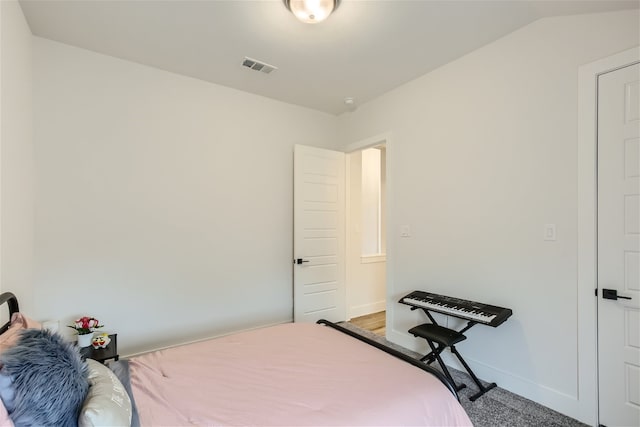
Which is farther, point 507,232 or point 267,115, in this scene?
point 267,115

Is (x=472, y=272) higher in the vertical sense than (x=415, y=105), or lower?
lower

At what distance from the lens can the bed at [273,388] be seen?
4.00 ft

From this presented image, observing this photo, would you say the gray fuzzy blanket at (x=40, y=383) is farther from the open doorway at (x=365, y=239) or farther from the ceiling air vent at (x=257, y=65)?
the open doorway at (x=365, y=239)

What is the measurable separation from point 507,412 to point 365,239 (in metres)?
2.87

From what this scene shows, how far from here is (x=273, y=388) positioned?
145cm

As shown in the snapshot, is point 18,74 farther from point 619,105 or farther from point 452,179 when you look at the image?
point 619,105

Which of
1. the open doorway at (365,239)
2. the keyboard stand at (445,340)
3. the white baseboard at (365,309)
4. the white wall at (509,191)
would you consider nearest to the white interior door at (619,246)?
the white wall at (509,191)

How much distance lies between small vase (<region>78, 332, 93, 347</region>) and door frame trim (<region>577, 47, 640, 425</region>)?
3592 millimetres

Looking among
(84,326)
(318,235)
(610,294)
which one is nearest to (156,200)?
(84,326)

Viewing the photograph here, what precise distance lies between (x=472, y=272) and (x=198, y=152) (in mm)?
2980

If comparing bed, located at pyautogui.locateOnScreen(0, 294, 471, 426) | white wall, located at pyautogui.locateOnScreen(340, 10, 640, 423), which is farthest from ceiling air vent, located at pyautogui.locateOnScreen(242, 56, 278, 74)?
bed, located at pyautogui.locateOnScreen(0, 294, 471, 426)

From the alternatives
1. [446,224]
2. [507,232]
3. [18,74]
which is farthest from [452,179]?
[18,74]

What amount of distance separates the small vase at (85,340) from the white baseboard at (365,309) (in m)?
2.94

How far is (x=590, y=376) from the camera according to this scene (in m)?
2.02
